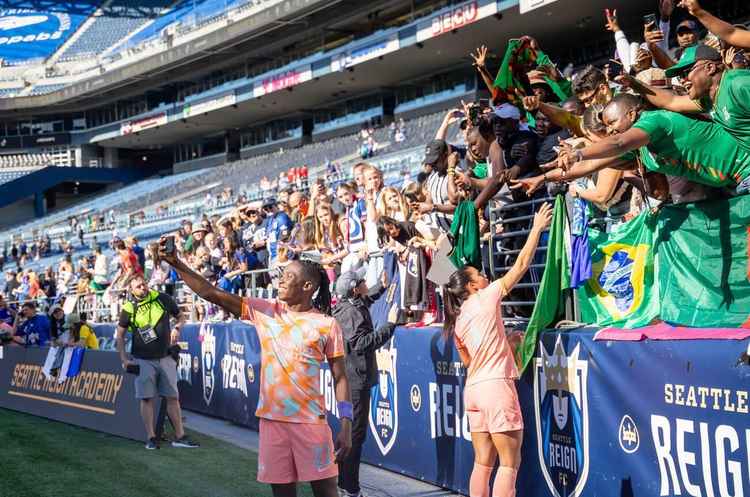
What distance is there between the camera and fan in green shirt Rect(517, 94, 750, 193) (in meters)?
4.58

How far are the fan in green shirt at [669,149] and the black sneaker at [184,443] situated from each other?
6.23 meters

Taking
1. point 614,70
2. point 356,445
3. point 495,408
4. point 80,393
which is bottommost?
point 356,445

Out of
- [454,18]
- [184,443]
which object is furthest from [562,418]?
[454,18]

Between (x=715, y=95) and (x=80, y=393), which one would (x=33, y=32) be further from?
(x=715, y=95)

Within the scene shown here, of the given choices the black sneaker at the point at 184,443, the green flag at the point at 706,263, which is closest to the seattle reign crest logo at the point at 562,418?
the green flag at the point at 706,263

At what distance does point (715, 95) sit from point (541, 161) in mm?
2221

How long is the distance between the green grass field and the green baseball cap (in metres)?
4.28

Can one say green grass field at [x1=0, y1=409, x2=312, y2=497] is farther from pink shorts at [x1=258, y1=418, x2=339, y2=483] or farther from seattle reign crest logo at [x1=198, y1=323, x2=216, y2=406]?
pink shorts at [x1=258, y1=418, x2=339, y2=483]

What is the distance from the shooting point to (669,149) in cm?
478

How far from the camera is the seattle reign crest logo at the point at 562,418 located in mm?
5949

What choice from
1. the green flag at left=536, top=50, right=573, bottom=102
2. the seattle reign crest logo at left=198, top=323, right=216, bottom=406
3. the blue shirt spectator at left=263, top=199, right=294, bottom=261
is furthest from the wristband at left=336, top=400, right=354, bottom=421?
the seattle reign crest logo at left=198, top=323, right=216, bottom=406

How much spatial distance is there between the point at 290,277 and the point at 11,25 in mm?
61409

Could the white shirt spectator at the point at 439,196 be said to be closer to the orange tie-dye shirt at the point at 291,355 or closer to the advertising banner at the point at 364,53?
the orange tie-dye shirt at the point at 291,355

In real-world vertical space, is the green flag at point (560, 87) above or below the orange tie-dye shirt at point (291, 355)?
above
